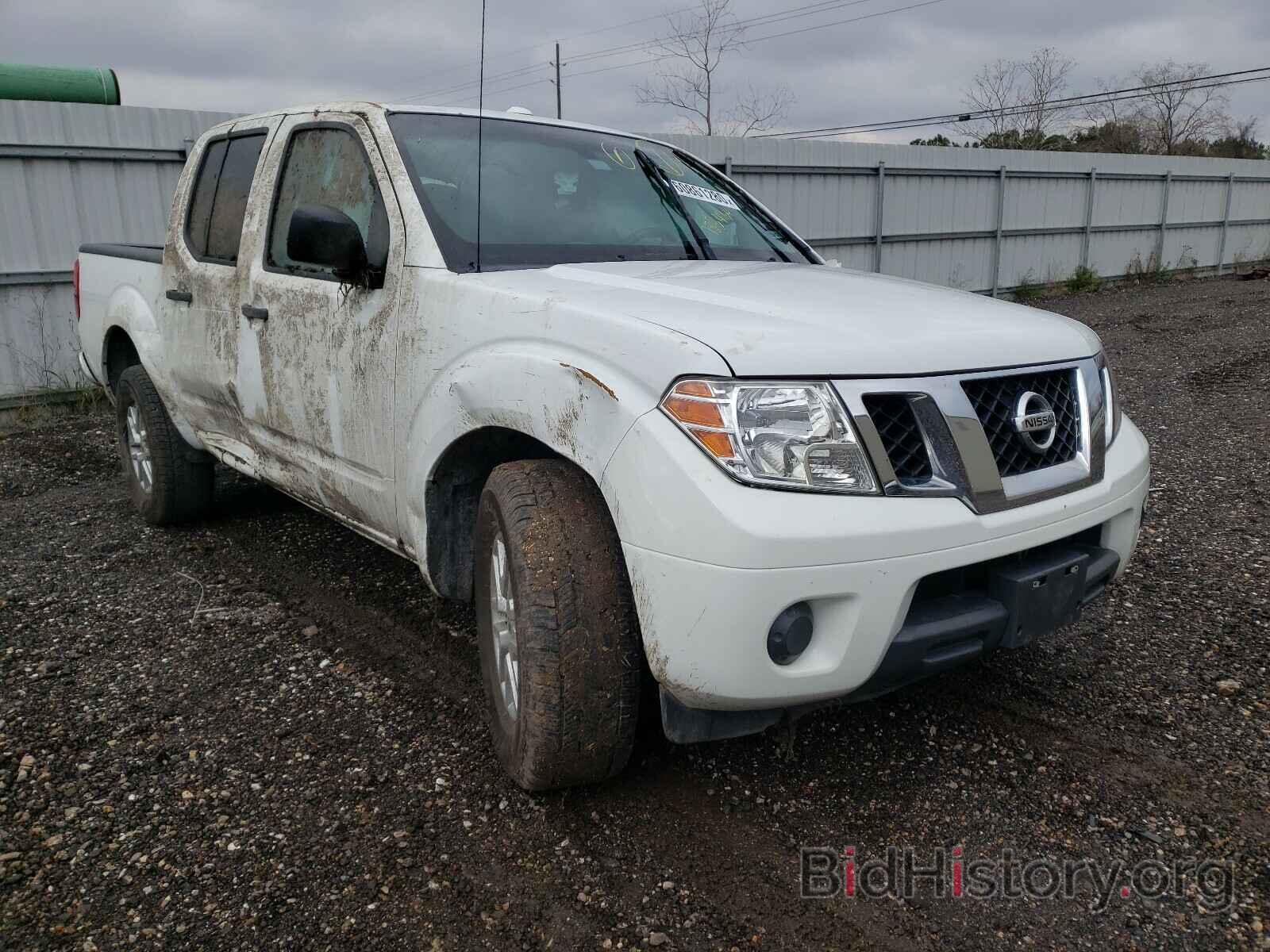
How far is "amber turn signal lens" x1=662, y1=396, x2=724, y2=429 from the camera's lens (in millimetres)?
2041

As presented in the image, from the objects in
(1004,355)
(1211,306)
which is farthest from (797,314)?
(1211,306)

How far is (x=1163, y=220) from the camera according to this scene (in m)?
19.2

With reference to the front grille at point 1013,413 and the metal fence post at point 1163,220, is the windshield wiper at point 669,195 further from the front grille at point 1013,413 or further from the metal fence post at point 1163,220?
the metal fence post at point 1163,220

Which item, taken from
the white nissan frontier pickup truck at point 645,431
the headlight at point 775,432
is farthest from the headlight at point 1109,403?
the headlight at point 775,432

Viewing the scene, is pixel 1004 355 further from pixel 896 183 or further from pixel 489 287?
pixel 896 183

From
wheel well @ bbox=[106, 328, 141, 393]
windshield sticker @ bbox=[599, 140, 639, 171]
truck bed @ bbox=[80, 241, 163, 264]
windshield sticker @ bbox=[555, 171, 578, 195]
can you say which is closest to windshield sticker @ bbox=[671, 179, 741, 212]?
windshield sticker @ bbox=[599, 140, 639, 171]

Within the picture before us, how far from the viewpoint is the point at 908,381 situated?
85.6 inches

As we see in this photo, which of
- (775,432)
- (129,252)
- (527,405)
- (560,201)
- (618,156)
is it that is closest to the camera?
(775,432)

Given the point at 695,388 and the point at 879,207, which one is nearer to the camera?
the point at 695,388

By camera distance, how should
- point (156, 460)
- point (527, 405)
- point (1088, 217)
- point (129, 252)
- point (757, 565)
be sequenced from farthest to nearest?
point (1088, 217) < point (129, 252) < point (156, 460) < point (527, 405) < point (757, 565)

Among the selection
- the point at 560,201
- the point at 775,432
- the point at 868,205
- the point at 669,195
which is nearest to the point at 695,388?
the point at 775,432

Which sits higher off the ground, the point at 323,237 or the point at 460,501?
the point at 323,237

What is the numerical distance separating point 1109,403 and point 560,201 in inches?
68.9

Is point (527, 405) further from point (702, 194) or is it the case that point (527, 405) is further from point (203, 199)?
point (203, 199)
